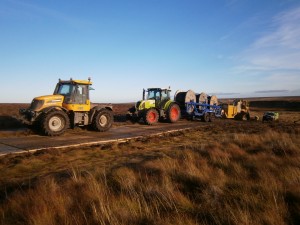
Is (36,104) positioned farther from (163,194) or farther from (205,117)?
(205,117)

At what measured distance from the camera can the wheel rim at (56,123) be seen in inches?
585

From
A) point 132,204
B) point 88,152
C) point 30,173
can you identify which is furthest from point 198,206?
point 88,152

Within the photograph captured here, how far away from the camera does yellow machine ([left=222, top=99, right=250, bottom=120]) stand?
1141 inches

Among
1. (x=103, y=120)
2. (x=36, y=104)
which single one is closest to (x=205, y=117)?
(x=103, y=120)

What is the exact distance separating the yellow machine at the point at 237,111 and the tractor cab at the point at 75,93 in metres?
16.2

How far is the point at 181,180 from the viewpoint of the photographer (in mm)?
6664

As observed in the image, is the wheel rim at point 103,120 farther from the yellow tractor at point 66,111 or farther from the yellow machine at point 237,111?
the yellow machine at point 237,111

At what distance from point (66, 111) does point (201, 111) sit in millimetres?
13159

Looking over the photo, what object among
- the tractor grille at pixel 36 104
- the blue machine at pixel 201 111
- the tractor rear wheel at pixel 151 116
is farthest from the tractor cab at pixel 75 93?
the blue machine at pixel 201 111

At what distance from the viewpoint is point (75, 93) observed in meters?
16.3

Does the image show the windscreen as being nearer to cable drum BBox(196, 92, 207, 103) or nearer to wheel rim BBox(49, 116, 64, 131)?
wheel rim BBox(49, 116, 64, 131)

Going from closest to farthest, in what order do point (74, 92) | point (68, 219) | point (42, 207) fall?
point (68, 219)
point (42, 207)
point (74, 92)

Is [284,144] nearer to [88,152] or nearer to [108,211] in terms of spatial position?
[88,152]

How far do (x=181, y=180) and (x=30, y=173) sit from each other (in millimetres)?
4301
